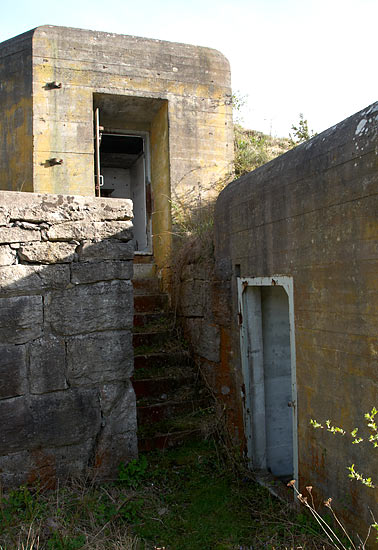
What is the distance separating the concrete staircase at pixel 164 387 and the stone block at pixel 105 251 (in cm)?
182

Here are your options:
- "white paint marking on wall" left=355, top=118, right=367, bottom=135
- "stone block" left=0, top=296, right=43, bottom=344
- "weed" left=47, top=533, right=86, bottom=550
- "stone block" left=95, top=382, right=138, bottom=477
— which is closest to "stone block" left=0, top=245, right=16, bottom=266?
"stone block" left=0, top=296, right=43, bottom=344

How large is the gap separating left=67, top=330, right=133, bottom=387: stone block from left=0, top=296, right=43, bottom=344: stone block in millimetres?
335

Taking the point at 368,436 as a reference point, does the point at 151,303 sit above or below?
above

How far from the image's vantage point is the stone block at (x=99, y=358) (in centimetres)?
400

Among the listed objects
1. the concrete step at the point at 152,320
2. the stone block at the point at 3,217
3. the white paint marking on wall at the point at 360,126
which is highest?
the white paint marking on wall at the point at 360,126

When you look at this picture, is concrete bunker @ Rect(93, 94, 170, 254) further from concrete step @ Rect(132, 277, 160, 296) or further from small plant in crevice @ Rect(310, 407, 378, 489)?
small plant in crevice @ Rect(310, 407, 378, 489)

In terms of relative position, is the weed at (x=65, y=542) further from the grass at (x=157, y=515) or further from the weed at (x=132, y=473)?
the weed at (x=132, y=473)

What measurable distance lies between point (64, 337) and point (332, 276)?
2.32m

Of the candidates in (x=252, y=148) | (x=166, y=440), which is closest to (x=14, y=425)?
(x=166, y=440)

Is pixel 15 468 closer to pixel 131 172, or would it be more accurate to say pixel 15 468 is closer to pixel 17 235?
pixel 17 235

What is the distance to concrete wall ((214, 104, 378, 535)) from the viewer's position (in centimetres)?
281

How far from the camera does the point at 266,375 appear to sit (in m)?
4.58

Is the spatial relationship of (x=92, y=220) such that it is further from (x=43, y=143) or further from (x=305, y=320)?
(x=43, y=143)

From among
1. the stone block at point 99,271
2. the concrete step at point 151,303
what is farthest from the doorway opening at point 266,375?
the concrete step at point 151,303
